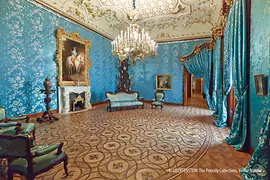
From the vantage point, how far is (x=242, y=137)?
3.22m

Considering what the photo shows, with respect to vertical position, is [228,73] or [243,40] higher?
[243,40]

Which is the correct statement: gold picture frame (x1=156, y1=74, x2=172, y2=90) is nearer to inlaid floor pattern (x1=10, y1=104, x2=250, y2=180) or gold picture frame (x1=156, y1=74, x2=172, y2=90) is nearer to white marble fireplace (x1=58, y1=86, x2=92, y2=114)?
inlaid floor pattern (x1=10, y1=104, x2=250, y2=180)

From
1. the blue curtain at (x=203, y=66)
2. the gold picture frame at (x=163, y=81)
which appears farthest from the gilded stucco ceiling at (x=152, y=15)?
the gold picture frame at (x=163, y=81)

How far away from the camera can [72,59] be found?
23.5 feet

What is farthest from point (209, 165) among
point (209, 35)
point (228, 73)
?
point (209, 35)

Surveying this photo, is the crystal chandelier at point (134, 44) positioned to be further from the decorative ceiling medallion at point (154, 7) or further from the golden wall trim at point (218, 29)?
the golden wall trim at point (218, 29)

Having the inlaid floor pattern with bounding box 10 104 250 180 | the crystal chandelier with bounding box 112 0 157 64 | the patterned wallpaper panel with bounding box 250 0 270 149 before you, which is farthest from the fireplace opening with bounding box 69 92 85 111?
the patterned wallpaper panel with bounding box 250 0 270 149

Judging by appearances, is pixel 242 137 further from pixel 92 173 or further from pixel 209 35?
pixel 209 35

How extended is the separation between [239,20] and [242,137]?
2.78m

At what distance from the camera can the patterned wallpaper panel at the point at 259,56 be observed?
2270mm

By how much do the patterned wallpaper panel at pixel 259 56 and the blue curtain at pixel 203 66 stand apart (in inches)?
192

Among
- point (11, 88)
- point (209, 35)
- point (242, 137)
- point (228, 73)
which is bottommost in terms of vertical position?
point (242, 137)

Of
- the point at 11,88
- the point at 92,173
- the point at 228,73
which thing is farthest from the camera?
the point at 11,88

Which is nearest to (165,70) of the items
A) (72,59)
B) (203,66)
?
(203,66)
